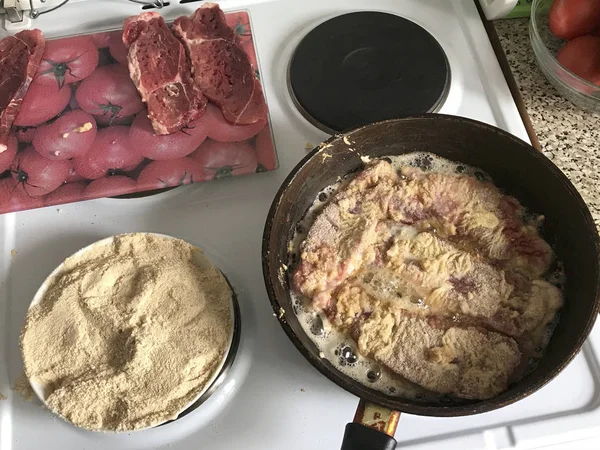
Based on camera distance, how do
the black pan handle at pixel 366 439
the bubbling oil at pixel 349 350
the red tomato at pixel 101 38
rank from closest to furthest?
the black pan handle at pixel 366 439
the bubbling oil at pixel 349 350
the red tomato at pixel 101 38

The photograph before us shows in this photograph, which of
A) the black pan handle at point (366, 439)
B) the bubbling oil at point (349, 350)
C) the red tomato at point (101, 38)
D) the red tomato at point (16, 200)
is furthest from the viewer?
the red tomato at point (101, 38)

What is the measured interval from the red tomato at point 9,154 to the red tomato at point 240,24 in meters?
0.37

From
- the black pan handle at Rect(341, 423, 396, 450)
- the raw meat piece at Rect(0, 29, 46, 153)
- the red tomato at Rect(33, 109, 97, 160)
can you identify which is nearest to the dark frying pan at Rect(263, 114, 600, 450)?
the black pan handle at Rect(341, 423, 396, 450)

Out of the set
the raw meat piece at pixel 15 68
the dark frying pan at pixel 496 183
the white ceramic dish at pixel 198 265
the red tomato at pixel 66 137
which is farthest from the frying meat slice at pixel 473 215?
the raw meat piece at pixel 15 68

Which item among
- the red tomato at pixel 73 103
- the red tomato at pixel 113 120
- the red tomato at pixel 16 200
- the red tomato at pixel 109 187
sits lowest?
the red tomato at pixel 16 200

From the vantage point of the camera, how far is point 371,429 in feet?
1.68

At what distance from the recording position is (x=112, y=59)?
845mm

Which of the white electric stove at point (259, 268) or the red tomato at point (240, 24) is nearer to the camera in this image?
the white electric stove at point (259, 268)

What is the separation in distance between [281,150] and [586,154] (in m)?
0.44

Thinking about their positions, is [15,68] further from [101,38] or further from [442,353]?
[442,353]

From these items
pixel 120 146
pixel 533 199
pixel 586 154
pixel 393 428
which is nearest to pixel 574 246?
pixel 533 199

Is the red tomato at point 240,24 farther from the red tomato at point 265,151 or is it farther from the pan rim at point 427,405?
the pan rim at point 427,405

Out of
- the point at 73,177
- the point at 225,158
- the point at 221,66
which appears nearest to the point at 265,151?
the point at 225,158

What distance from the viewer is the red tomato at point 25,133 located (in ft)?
2.58
